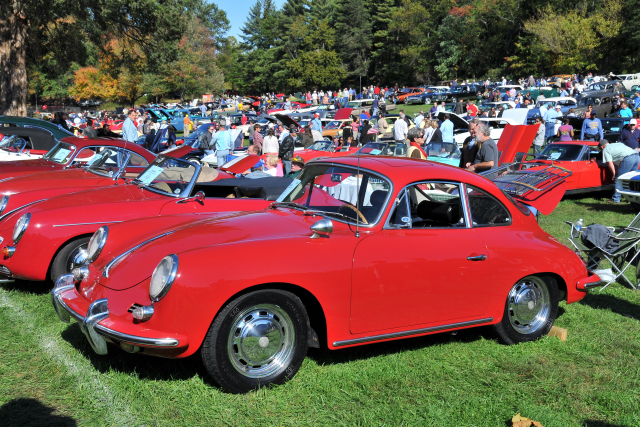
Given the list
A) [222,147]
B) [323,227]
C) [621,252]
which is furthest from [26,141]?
[621,252]

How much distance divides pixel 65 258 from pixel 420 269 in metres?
3.87

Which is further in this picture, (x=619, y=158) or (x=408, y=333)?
(x=619, y=158)

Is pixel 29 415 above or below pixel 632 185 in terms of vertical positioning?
below

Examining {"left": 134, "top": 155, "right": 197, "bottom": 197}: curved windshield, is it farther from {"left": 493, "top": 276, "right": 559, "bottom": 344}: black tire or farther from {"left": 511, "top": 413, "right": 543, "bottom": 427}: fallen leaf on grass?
{"left": 511, "top": 413, "right": 543, "bottom": 427}: fallen leaf on grass

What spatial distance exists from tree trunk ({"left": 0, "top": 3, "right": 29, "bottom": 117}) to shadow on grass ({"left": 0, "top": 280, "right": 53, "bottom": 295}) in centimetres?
1699

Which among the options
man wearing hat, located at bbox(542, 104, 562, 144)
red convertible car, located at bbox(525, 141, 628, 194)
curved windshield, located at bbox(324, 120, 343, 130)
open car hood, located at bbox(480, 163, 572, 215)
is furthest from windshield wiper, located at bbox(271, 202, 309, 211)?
curved windshield, located at bbox(324, 120, 343, 130)

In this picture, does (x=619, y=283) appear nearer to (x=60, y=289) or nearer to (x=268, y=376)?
(x=268, y=376)

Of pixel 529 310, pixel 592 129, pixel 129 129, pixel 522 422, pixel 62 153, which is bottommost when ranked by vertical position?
pixel 522 422

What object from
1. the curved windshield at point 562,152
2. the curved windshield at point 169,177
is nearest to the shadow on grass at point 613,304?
the curved windshield at point 169,177

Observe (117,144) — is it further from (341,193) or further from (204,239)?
(204,239)

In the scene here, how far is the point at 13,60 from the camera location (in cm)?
2022

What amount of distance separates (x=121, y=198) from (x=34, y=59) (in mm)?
20675

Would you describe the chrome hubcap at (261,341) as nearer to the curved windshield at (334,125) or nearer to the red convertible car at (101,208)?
the red convertible car at (101,208)

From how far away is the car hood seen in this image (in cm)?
374
